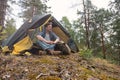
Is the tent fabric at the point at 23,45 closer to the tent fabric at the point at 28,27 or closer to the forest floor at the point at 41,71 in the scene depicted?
the tent fabric at the point at 28,27

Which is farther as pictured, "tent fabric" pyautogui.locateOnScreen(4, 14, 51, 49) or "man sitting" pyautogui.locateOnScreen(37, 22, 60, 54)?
"tent fabric" pyautogui.locateOnScreen(4, 14, 51, 49)

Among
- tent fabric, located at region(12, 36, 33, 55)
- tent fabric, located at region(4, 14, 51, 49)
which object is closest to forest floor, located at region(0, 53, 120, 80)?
tent fabric, located at region(12, 36, 33, 55)

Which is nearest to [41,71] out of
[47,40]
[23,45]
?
[47,40]

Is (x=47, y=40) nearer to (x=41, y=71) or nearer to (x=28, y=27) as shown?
(x=28, y=27)

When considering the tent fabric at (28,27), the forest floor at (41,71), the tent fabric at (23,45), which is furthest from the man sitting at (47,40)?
the forest floor at (41,71)

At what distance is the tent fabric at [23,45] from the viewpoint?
9.18 meters

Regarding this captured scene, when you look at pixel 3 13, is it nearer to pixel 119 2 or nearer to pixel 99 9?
pixel 119 2

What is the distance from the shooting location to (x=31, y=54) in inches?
348

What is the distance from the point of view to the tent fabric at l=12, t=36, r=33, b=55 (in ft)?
30.1

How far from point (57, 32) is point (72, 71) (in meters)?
4.60

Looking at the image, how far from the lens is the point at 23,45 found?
9547mm

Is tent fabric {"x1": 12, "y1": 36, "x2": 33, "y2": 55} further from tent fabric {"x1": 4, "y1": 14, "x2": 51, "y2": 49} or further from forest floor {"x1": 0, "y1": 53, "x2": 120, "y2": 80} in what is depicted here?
forest floor {"x1": 0, "y1": 53, "x2": 120, "y2": 80}

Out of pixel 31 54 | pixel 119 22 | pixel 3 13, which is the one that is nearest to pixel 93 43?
pixel 119 22

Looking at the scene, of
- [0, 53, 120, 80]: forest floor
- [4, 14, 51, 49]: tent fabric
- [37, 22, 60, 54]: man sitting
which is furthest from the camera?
[4, 14, 51, 49]: tent fabric
